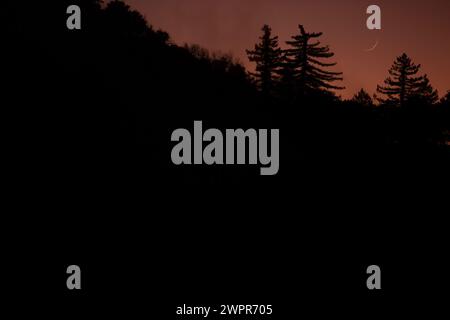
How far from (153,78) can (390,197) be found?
16.4 m

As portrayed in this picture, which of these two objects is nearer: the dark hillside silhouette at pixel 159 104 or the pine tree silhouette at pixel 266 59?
the dark hillside silhouette at pixel 159 104

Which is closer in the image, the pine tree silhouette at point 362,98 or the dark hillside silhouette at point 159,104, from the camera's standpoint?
the dark hillside silhouette at point 159,104

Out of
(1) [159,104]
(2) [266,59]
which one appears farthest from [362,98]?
(1) [159,104]

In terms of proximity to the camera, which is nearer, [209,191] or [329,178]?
[209,191]

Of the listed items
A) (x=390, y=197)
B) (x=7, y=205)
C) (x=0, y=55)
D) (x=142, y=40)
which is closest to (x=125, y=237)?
(x=7, y=205)

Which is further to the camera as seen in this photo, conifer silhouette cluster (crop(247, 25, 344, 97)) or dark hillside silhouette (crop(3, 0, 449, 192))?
conifer silhouette cluster (crop(247, 25, 344, 97))

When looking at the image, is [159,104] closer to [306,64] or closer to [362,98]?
[306,64]

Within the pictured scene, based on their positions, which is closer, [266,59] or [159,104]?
[159,104]

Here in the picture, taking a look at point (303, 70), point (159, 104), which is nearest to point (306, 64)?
point (303, 70)

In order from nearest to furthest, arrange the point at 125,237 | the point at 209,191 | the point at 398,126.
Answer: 1. the point at 125,237
2. the point at 209,191
3. the point at 398,126

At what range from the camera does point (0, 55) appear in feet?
51.3

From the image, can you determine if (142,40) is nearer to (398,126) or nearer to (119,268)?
(398,126)

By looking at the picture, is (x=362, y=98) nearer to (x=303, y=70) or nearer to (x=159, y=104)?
(x=303, y=70)

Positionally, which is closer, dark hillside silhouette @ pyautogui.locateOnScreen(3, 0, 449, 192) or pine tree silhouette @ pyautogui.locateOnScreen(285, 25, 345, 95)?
dark hillside silhouette @ pyautogui.locateOnScreen(3, 0, 449, 192)
